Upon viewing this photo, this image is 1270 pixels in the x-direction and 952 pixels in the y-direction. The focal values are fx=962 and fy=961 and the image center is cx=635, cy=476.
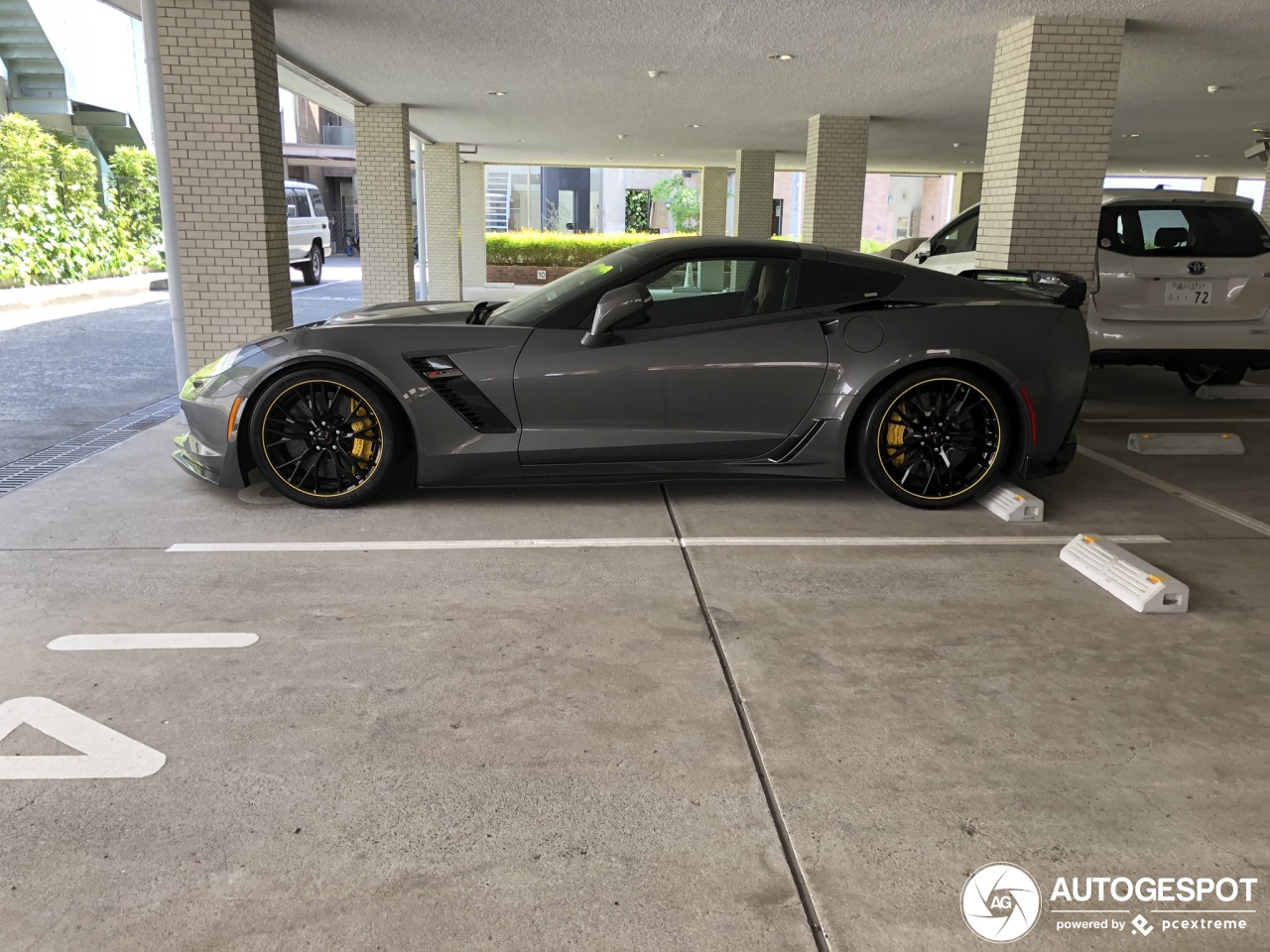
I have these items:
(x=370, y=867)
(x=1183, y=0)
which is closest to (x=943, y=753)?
(x=370, y=867)

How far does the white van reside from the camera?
20.3m

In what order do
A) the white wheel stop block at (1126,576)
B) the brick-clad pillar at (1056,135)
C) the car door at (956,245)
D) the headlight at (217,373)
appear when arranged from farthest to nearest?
the car door at (956,245)
the brick-clad pillar at (1056,135)
the headlight at (217,373)
the white wheel stop block at (1126,576)

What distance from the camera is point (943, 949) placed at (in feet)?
6.41

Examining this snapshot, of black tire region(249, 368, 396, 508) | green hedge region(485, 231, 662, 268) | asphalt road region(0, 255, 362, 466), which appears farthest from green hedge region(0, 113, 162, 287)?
black tire region(249, 368, 396, 508)

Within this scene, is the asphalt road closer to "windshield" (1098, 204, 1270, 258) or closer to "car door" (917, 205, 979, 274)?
"car door" (917, 205, 979, 274)

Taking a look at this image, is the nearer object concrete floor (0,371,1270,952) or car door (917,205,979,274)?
concrete floor (0,371,1270,952)

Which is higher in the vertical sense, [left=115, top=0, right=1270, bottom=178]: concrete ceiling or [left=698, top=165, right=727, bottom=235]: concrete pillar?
[left=115, top=0, right=1270, bottom=178]: concrete ceiling

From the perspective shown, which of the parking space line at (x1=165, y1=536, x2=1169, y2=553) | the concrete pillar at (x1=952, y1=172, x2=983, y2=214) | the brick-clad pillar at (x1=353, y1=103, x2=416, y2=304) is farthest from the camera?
the concrete pillar at (x1=952, y1=172, x2=983, y2=214)

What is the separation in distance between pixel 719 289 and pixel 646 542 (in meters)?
1.39

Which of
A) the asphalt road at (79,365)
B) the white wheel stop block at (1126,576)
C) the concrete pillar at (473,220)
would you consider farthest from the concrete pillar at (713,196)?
the white wheel stop block at (1126,576)

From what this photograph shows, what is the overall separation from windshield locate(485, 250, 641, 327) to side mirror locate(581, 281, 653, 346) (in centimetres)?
25

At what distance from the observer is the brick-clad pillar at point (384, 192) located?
15164 mm

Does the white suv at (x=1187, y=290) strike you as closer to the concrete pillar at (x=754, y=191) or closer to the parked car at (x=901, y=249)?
the parked car at (x=901, y=249)

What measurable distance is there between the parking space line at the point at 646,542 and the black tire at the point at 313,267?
59.3 ft
